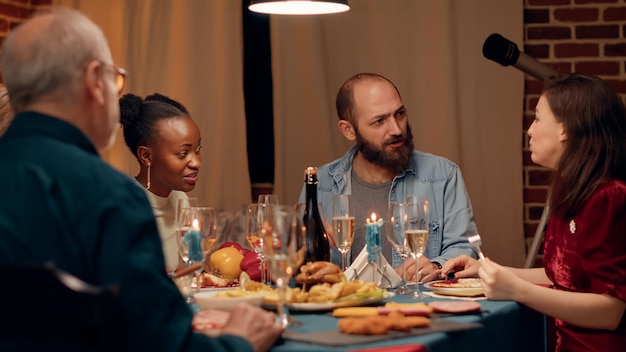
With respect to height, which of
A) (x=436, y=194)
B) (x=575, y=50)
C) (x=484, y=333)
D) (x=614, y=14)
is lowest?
(x=484, y=333)

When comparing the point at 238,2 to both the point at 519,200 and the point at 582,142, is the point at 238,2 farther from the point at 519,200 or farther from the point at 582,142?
the point at 582,142

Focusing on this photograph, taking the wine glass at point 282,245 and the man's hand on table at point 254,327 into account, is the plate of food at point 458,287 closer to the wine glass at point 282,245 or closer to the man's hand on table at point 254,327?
the wine glass at point 282,245

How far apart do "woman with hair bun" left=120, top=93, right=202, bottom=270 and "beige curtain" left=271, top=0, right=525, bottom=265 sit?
102 cm

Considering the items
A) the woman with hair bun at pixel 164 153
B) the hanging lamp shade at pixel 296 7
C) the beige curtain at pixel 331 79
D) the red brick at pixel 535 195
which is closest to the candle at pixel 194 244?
the hanging lamp shade at pixel 296 7

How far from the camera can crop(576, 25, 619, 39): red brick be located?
4113 millimetres

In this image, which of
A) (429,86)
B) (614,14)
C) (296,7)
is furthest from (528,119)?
(296,7)

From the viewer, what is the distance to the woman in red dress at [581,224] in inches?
90.4

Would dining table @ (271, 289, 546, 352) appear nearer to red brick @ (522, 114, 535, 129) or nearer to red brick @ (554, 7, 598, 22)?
red brick @ (522, 114, 535, 129)

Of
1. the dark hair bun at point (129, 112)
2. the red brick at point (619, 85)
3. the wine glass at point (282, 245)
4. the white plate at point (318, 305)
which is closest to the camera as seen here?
the wine glass at point (282, 245)

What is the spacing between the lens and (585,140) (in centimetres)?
250

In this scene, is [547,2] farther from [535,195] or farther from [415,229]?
[415,229]

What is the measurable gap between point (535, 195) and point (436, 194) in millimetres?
1063

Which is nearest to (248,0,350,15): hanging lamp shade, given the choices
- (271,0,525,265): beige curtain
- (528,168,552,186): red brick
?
(271,0,525,265): beige curtain

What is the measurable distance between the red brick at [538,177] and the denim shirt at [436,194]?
951mm
